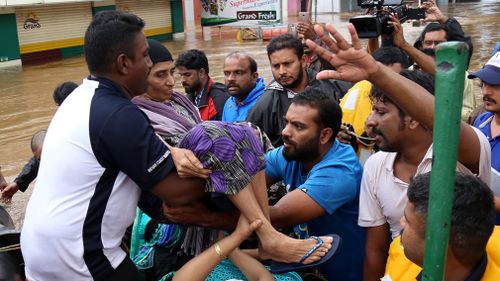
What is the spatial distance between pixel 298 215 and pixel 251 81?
246 cm

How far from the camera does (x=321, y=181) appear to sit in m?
2.63

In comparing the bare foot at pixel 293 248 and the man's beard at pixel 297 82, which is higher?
the man's beard at pixel 297 82

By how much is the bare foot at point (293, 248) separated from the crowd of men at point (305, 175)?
0.15ft

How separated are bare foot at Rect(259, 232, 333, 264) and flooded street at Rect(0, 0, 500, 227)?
14.5ft

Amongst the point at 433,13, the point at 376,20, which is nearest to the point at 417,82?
the point at 376,20

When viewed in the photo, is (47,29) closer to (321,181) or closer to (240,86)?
(240,86)

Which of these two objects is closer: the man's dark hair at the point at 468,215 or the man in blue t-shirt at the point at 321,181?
the man's dark hair at the point at 468,215

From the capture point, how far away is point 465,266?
175cm

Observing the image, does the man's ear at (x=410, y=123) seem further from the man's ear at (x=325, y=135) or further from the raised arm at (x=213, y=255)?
the raised arm at (x=213, y=255)

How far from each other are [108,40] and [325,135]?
131 cm

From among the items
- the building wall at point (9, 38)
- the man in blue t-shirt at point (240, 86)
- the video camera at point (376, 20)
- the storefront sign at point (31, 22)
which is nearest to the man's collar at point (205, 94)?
the man in blue t-shirt at point (240, 86)

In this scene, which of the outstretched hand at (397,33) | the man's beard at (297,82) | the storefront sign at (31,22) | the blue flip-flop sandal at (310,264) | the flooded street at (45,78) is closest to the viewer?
the blue flip-flop sandal at (310,264)

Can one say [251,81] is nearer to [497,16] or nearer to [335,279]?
[335,279]

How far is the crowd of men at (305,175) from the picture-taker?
184 cm
